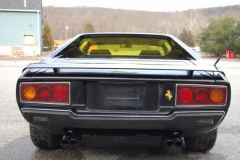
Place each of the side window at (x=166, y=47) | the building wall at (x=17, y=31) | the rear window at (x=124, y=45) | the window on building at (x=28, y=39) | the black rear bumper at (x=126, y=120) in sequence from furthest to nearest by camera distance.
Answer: the window on building at (x=28, y=39), the building wall at (x=17, y=31), the side window at (x=166, y=47), the rear window at (x=124, y=45), the black rear bumper at (x=126, y=120)

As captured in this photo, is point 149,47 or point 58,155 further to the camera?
point 149,47

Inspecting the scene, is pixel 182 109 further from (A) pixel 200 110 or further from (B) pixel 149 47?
(B) pixel 149 47

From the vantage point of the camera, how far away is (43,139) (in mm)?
2615

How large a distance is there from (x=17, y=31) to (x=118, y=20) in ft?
225

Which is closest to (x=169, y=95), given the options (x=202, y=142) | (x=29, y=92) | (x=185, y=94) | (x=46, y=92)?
(x=185, y=94)

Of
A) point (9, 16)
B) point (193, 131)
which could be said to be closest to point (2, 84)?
point (193, 131)

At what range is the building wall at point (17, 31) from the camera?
1131 inches

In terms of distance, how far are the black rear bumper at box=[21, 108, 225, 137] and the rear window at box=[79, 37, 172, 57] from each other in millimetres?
1677

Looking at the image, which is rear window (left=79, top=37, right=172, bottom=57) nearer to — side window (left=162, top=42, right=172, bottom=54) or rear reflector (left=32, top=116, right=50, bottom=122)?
side window (left=162, top=42, right=172, bottom=54)

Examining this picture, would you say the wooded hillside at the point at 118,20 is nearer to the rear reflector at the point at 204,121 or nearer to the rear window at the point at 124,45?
the rear window at the point at 124,45

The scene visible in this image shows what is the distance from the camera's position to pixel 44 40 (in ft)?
126

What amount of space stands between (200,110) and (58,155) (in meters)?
1.50

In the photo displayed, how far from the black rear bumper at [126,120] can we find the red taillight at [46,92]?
0.09m

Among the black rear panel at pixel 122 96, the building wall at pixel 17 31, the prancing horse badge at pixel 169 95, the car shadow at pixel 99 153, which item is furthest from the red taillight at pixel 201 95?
the building wall at pixel 17 31
